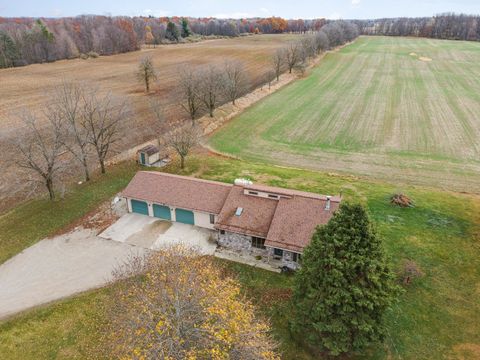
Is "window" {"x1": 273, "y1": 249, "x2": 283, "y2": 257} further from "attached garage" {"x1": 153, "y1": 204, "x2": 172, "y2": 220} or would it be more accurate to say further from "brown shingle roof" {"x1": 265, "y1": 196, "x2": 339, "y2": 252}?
"attached garage" {"x1": 153, "y1": 204, "x2": 172, "y2": 220}

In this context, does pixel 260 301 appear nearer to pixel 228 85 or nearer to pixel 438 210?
pixel 438 210

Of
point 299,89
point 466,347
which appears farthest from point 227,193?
point 299,89

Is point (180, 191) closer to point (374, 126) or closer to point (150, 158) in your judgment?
point (150, 158)

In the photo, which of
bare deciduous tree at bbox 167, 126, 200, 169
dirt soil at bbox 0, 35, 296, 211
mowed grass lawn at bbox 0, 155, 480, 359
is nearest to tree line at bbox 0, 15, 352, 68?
dirt soil at bbox 0, 35, 296, 211

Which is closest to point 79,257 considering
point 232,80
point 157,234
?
point 157,234

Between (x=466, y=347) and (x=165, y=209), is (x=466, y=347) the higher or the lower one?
the lower one

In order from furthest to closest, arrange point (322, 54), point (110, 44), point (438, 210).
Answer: point (110, 44) < point (322, 54) < point (438, 210)

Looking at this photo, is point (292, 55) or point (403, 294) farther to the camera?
point (292, 55)
